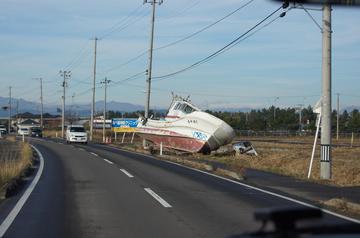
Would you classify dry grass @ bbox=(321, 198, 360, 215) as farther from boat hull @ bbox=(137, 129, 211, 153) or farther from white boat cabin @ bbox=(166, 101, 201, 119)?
white boat cabin @ bbox=(166, 101, 201, 119)

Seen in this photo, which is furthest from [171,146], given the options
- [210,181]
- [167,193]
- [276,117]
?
[276,117]

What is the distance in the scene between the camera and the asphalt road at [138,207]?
9648 mm

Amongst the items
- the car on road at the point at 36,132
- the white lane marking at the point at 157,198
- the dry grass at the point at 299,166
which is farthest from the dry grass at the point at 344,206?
the car on road at the point at 36,132

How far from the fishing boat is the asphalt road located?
653 inches

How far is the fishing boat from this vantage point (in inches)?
1441

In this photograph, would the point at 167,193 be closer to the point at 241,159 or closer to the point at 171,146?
the point at 241,159

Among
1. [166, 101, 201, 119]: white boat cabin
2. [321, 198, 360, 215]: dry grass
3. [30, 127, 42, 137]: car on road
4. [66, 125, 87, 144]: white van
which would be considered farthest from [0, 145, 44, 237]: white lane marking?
[30, 127, 42, 137]: car on road

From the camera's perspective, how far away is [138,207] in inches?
489

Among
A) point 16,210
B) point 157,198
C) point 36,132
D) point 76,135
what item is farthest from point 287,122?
point 16,210

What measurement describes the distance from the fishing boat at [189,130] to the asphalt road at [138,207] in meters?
16.6

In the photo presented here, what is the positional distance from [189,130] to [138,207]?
24938mm

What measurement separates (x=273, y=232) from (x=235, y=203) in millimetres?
9516

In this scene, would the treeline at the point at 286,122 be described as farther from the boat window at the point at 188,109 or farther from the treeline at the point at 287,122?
the boat window at the point at 188,109

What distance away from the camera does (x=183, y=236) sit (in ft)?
29.8
